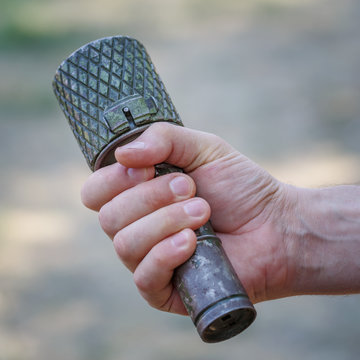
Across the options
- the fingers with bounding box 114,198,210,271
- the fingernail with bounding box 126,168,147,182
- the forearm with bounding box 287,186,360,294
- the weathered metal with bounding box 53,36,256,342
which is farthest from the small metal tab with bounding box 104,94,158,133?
the forearm with bounding box 287,186,360,294

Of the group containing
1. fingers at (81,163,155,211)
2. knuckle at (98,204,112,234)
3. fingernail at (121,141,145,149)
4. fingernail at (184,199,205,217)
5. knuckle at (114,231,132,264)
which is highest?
fingernail at (121,141,145,149)

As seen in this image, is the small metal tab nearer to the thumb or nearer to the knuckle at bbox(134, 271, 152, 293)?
the thumb

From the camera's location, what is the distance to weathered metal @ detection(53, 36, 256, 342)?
1.63 m

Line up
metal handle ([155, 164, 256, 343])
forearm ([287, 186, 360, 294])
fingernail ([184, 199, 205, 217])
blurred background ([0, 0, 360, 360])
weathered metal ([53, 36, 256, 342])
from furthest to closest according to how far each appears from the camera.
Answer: blurred background ([0, 0, 360, 360]), forearm ([287, 186, 360, 294]), fingernail ([184, 199, 205, 217]), weathered metal ([53, 36, 256, 342]), metal handle ([155, 164, 256, 343])

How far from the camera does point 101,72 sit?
5.70 ft

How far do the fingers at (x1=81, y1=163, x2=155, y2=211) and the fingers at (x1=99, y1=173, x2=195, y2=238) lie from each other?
1.0 inches

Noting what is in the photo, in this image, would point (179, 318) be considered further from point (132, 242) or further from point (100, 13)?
point (100, 13)

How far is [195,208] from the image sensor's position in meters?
1.74

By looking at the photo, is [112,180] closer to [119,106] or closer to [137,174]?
[137,174]

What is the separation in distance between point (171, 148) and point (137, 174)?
130 millimetres

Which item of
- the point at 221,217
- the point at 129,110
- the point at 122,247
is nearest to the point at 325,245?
the point at 221,217

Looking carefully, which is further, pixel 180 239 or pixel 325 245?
pixel 325 245

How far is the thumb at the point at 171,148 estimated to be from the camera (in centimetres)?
170

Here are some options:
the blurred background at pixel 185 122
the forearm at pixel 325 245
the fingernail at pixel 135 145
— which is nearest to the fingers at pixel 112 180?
the fingernail at pixel 135 145
